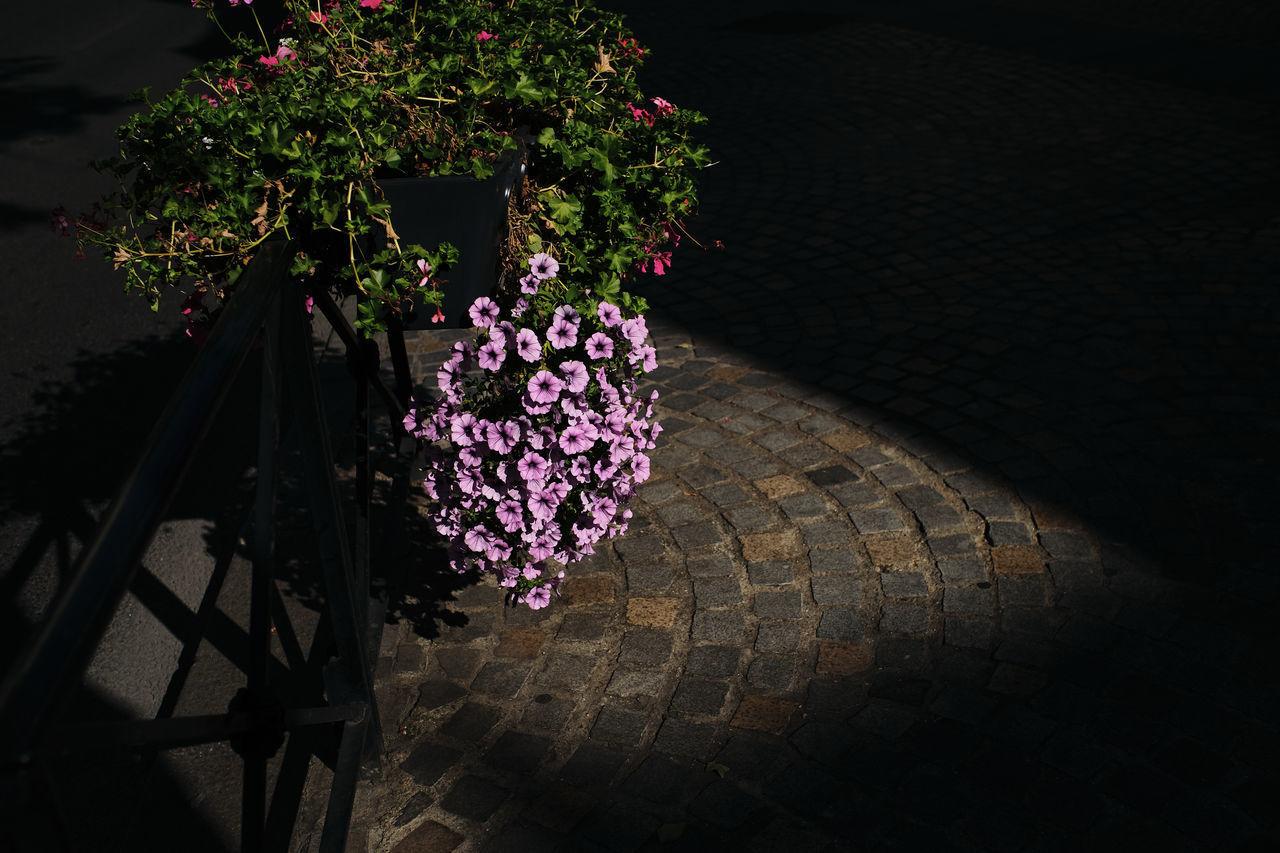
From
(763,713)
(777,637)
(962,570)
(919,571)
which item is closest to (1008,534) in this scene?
(962,570)

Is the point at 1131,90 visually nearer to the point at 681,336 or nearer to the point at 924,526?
the point at 681,336

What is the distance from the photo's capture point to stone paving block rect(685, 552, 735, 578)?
11.6 ft

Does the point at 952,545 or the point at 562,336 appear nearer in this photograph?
the point at 562,336

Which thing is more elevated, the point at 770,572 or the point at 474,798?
the point at 770,572

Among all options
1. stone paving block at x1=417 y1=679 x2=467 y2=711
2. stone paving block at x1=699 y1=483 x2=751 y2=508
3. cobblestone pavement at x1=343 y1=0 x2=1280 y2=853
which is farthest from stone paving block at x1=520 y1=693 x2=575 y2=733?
stone paving block at x1=699 y1=483 x2=751 y2=508

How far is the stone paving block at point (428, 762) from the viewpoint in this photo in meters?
2.82

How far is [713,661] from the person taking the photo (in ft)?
10.3

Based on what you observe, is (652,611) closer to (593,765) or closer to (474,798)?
(593,765)

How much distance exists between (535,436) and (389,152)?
739mm

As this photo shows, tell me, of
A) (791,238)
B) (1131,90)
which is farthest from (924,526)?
(1131,90)

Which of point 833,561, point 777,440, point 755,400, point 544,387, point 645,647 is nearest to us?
point 544,387

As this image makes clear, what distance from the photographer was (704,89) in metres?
9.09

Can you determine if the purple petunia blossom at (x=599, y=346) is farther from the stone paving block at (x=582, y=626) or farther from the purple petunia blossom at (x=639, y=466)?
the stone paving block at (x=582, y=626)

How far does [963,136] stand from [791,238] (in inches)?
84.4
